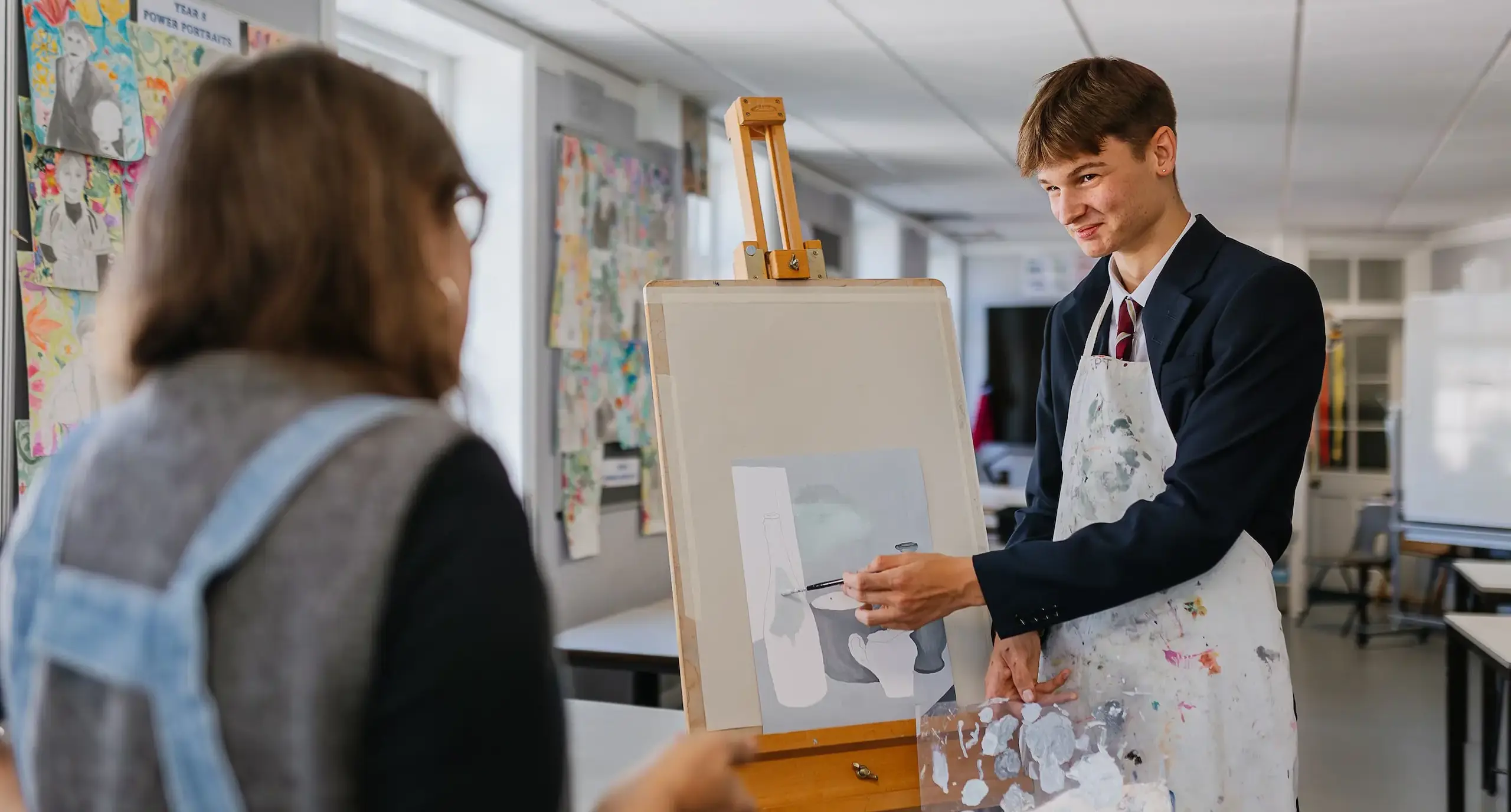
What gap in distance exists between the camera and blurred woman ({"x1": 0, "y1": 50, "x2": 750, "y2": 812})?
58 centimetres

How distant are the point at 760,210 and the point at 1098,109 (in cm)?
54

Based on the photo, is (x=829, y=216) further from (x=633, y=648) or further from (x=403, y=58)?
(x=633, y=648)

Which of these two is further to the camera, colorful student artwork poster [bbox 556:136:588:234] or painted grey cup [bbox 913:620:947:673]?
colorful student artwork poster [bbox 556:136:588:234]

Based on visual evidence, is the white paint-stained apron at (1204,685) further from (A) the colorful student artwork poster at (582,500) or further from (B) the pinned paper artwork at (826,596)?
(A) the colorful student artwork poster at (582,500)

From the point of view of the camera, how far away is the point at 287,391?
2.00ft

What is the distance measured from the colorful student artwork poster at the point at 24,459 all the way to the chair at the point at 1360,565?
21.5ft

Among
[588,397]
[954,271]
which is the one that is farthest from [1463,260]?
[588,397]

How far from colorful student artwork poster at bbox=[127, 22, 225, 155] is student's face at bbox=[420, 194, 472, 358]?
5.78 ft

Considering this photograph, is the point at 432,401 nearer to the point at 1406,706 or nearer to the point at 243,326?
the point at 243,326

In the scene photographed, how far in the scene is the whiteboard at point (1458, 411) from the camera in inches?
236

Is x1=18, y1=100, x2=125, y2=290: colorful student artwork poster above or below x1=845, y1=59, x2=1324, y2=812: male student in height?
above

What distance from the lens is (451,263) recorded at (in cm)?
A: 68

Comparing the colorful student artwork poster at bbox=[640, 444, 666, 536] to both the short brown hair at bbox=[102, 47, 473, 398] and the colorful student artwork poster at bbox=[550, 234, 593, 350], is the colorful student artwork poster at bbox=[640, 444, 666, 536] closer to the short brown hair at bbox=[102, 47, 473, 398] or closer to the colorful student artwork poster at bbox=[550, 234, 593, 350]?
the colorful student artwork poster at bbox=[550, 234, 593, 350]

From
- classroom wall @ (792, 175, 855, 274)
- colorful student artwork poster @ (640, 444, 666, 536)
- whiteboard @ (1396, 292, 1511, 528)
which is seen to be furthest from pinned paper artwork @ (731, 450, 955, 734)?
whiteboard @ (1396, 292, 1511, 528)
